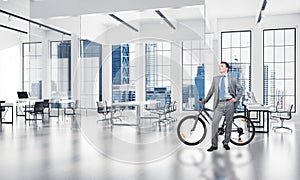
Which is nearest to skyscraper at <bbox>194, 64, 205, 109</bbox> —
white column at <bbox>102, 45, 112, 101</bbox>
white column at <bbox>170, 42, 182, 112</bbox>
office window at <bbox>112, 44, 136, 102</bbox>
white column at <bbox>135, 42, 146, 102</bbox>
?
white column at <bbox>170, 42, 182, 112</bbox>

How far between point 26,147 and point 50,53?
13.3 ft

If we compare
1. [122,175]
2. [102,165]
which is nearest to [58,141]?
[102,165]

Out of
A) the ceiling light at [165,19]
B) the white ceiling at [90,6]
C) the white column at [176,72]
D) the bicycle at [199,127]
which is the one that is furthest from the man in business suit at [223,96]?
the white column at [176,72]

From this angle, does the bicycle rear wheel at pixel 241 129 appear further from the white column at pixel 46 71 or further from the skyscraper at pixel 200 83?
the skyscraper at pixel 200 83

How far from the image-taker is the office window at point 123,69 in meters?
13.2

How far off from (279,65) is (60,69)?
7.67 m

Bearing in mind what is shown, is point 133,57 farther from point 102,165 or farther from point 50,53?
point 102,165

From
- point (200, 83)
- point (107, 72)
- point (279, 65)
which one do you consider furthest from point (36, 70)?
→ point (279, 65)

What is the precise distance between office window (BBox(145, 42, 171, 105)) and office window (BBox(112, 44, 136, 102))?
640 mm

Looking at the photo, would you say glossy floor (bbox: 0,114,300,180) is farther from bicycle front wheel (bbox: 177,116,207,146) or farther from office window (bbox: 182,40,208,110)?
office window (bbox: 182,40,208,110)

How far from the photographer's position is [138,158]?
4.97m

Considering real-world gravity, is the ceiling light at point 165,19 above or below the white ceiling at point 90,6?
above

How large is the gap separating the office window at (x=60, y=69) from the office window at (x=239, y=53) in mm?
6128

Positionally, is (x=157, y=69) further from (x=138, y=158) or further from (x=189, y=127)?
(x=138, y=158)
